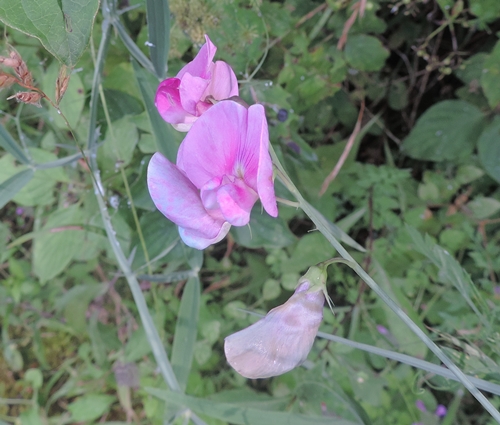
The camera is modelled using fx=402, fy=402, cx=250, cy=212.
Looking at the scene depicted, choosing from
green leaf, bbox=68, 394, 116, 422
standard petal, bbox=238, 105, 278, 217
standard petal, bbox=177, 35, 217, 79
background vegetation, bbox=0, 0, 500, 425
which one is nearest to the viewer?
standard petal, bbox=238, 105, 278, 217

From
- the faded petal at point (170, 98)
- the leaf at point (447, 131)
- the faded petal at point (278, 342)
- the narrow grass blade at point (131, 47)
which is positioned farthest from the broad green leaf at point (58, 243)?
the leaf at point (447, 131)

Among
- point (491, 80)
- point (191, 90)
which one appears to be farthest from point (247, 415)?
point (491, 80)

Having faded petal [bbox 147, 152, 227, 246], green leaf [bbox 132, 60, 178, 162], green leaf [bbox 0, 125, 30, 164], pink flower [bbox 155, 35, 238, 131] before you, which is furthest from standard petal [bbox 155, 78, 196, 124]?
green leaf [bbox 0, 125, 30, 164]

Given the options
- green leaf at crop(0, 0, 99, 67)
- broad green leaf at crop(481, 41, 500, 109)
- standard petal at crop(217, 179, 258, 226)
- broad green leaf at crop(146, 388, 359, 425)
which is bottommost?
broad green leaf at crop(146, 388, 359, 425)

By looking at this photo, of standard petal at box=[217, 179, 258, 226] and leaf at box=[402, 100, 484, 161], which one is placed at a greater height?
standard petal at box=[217, 179, 258, 226]

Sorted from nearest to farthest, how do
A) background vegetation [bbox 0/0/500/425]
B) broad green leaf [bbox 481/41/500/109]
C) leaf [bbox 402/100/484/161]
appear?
1. background vegetation [bbox 0/0/500/425]
2. broad green leaf [bbox 481/41/500/109]
3. leaf [bbox 402/100/484/161]

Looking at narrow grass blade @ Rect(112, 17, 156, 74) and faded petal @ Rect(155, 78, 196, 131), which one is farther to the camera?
narrow grass blade @ Rect(112, 17, 156, 74)

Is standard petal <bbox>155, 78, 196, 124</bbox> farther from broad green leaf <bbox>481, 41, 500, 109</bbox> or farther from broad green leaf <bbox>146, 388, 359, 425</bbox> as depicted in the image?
broad green leaf <bbox>481, 41, 500, 109</bbox>

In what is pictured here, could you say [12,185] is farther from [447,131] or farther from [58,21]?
[447,131]
